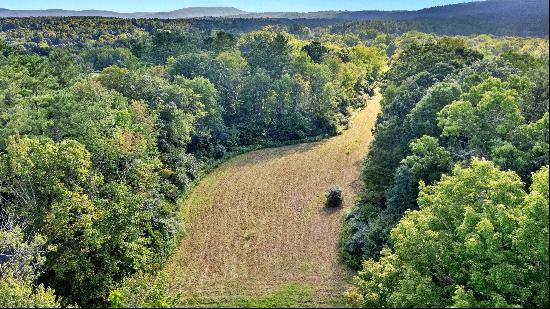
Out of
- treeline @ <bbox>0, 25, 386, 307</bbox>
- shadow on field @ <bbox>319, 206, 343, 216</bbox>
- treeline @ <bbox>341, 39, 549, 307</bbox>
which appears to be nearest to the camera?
treeline @ <bbox>341, 39, 549, 307</bbox>

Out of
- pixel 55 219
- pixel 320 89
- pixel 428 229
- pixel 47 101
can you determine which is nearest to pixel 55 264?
pixel 55 219

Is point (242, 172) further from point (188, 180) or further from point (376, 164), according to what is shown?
point (376, 164)

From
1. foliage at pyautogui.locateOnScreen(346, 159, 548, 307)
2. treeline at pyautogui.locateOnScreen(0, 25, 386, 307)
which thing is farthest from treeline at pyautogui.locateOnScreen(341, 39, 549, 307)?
treeline at pyautogui.locateOnScreen(0, 25, 386, 307)

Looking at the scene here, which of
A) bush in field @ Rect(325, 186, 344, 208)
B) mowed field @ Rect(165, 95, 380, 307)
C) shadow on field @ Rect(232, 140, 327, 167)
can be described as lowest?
mowed field @ Rect(165, 95, 380, 307)

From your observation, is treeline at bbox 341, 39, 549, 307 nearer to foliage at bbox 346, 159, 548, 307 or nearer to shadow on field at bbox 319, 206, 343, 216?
foliage at bbox 346, 159, 548, 307

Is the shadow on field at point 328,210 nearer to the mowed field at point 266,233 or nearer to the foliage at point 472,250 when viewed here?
the mowed field at point 266,233

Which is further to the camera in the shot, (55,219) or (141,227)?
(141,227)
